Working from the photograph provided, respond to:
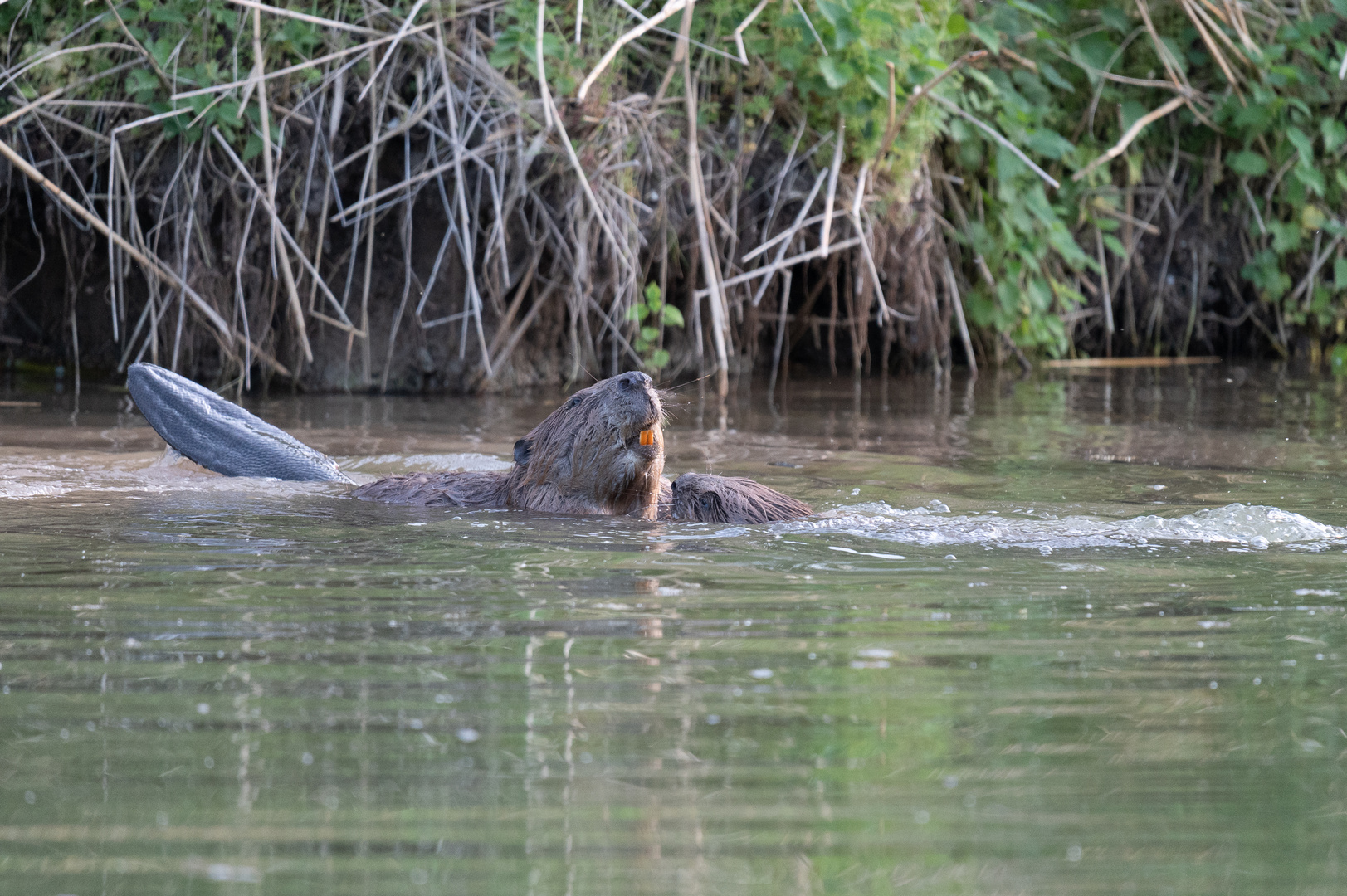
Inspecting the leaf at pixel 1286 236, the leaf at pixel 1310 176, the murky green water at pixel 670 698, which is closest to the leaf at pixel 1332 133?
the leaf at pixel 1310 176

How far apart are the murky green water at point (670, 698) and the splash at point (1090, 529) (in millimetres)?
17

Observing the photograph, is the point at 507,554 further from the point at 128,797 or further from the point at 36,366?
the point at 36,366

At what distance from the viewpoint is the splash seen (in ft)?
11.6

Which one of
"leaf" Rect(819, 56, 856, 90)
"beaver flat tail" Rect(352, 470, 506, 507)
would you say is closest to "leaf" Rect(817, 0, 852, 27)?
"leaf" Rect(819, 56, 856, 90)

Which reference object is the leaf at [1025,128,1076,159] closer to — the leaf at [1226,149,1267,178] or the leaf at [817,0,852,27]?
the leaf at [1226,149,1267,178]

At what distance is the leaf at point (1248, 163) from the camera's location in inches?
379

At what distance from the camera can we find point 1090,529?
3.70 metres

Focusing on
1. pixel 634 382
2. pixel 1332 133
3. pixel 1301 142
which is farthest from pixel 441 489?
pixel 1332 133

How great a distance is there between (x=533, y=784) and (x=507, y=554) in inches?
65.1

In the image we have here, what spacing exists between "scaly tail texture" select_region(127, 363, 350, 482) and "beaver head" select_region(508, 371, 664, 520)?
2.80 ft

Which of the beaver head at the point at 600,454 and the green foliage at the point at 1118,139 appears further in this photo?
the green foliage at the point at 1118,139

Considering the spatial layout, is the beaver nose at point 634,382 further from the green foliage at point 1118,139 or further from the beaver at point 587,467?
the green foliage at point 1118,139

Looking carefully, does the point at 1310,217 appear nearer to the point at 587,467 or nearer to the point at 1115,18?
the point at 1115,18

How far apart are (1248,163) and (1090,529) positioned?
6.87 metres
